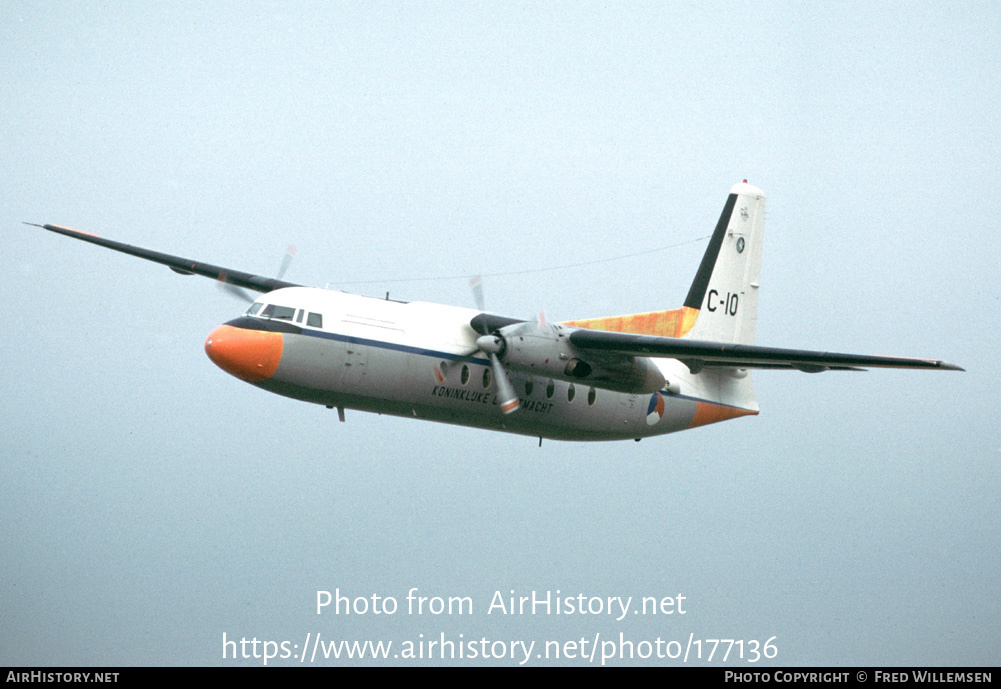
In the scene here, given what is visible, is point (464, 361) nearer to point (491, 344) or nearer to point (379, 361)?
point (491, 344)

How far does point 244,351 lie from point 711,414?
958 cm

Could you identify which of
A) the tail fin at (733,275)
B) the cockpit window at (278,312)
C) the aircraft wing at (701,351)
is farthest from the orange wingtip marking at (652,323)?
the cockpit window at (278,312)

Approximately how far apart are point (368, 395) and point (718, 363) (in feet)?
19.2

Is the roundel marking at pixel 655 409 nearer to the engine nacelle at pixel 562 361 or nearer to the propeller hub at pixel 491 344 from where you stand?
the engine nacelle at pixel 562 361

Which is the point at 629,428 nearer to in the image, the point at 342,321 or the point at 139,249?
the point at 342,321

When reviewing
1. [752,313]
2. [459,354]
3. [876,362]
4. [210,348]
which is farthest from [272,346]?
[752,313]

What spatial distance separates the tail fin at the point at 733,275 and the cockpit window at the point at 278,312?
8.93 metres

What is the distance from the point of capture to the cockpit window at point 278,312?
1908 centimetres

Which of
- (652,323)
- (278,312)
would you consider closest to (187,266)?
(278,312)

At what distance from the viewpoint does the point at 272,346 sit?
61.0 feet

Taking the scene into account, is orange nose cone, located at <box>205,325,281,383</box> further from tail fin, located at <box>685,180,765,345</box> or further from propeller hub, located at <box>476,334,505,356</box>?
tail fin, located at <box>685,180,765,345</box>

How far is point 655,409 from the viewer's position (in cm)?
2267

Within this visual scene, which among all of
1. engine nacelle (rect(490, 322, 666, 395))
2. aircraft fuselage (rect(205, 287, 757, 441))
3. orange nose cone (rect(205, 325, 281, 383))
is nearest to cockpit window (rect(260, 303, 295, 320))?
aircraft fuselage (rect(205, 287, 757, 441))

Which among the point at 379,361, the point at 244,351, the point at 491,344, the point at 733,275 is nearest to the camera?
the point at 244,351
